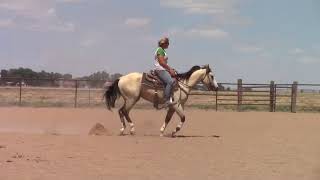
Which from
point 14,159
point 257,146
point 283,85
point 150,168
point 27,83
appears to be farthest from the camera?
point 27,83

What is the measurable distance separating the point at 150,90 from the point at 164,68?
2.24ft

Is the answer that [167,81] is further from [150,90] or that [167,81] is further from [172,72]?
[150,90]

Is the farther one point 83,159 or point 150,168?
point 83,159

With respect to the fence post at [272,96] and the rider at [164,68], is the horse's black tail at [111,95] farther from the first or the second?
the fence post at [272,96]

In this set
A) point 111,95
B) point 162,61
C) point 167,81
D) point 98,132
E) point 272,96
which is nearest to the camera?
point 162,61

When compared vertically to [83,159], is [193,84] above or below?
above

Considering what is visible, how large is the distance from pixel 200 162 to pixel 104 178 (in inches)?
84.2

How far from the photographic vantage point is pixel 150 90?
14672mm

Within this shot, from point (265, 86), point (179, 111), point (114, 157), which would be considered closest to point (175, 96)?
point (179, 111)

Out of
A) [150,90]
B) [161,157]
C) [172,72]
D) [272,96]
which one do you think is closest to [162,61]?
[172,72]

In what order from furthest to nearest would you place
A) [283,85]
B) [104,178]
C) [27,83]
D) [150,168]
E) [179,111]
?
[27,83], [283,85], [179,111], [150,168], [104,178]

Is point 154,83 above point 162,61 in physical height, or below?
below

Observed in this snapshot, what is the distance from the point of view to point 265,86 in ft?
104

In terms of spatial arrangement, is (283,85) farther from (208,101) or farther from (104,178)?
(104,178)
